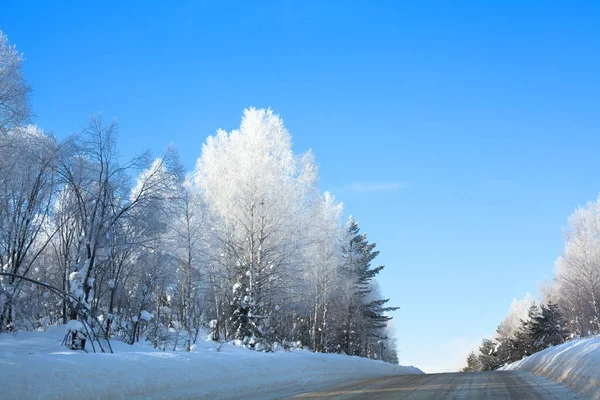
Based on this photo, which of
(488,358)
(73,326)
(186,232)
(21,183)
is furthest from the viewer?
(488,358)

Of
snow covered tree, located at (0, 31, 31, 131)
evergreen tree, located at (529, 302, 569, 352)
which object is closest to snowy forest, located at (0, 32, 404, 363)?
snow covered tree, located at (0, 31, 31, 131)

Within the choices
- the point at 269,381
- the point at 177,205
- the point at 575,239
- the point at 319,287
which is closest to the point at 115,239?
the point at 177,205

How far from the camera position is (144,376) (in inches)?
276

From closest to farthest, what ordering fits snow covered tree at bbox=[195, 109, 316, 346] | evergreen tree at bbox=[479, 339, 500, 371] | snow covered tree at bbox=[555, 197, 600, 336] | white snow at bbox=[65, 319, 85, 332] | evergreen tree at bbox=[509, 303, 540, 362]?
1. white snow at bbox=[65, 319, 85, 332]
2. snow covered tree at bbox=[195, 109, 316, 346]
3. snow covered tree at bbox=[555, 197, 600, 336]
4. evergreen tree at bbox=[509, 303, 540, 362]
5. evergreen tree at bbox=[479, 339, 500, 371]

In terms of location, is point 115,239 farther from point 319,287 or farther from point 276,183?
point 319,287

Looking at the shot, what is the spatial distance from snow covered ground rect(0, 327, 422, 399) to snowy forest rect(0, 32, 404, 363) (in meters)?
0.95

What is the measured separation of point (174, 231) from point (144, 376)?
18.4m

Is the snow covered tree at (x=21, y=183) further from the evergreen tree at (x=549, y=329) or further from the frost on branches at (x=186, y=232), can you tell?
the evergreen tree at (x=549, y=329)

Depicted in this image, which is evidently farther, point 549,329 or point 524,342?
point 524,342

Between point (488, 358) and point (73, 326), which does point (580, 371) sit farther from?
point (488, 358)

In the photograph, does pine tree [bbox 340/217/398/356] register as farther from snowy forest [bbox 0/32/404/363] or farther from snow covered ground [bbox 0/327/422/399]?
snow covered ground [bbox 0/327/422/399]

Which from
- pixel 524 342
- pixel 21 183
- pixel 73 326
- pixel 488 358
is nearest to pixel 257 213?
pixel 21 183

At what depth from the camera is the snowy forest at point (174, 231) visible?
44.9 feet

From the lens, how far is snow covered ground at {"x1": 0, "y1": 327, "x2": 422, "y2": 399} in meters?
5.64
